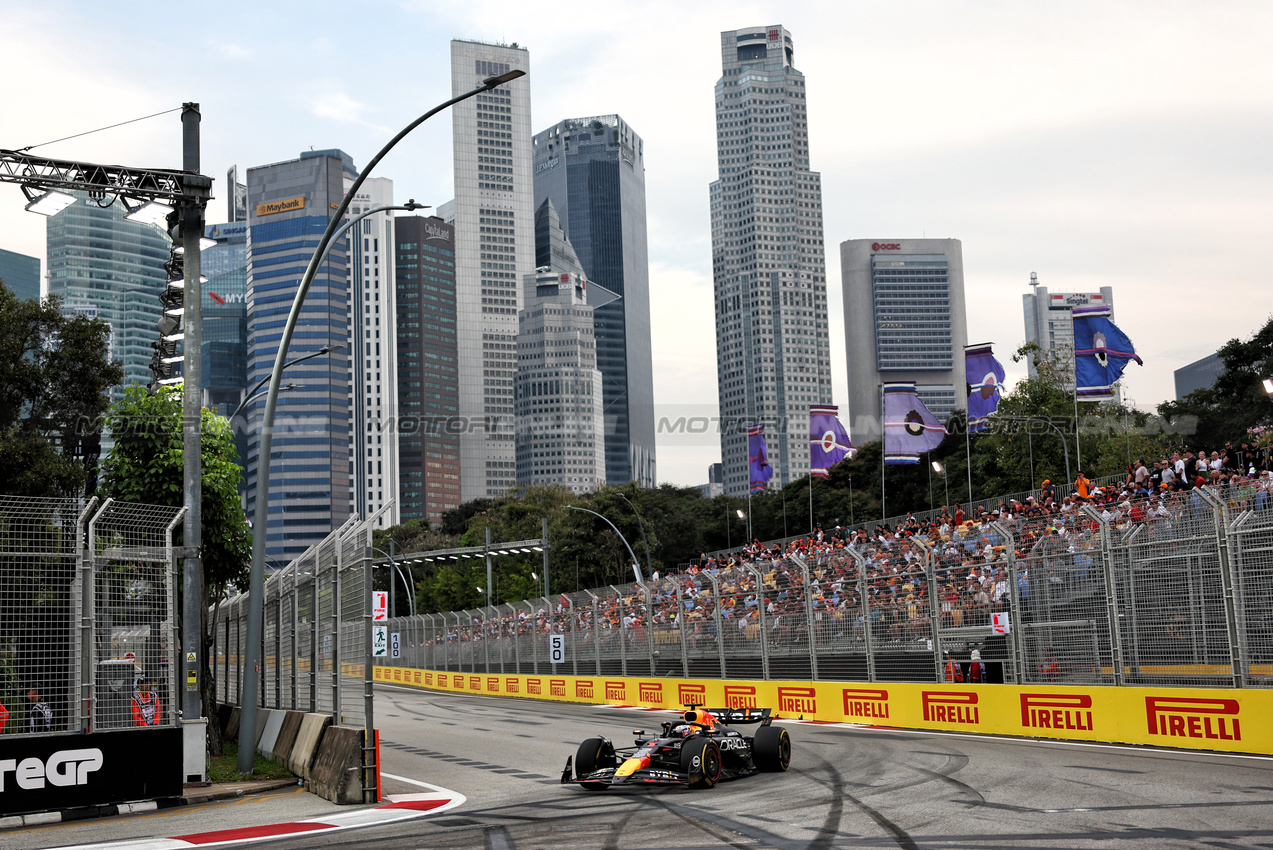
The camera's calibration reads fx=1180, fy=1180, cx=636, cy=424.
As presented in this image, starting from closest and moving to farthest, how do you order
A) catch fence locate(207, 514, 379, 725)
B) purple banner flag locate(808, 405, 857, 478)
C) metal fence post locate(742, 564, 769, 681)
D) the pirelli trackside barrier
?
1. catch fence locate(207, 514, 379, 725)
2. the pirelli trackside barrier
3. metal fence post locate(742, 564, 769, 681)
4. purple banner flag locate(808, 405, 857, 478)

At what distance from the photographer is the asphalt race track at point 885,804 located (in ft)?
28.1

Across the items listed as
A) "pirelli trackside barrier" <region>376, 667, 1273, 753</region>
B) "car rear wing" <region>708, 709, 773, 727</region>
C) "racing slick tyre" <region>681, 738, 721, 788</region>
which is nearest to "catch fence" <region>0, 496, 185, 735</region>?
"racing slick tyre" <region>681, 738, 721, 788</region>

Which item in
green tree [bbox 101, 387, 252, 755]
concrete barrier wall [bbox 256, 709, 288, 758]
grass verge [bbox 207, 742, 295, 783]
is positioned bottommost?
grass verge [bbox 207, 742, 295, 783]

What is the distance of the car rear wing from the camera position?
45.4ft

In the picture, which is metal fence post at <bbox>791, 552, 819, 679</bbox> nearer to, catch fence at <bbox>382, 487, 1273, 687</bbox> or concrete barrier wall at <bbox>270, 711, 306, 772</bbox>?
catch fence at <bbox>382, 487, 1273, 687</bbox>

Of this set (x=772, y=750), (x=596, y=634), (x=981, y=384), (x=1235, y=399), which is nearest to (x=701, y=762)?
(x=772, y=750)

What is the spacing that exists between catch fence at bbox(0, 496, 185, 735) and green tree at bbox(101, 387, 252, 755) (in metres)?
5.35

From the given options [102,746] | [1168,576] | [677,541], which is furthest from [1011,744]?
[677,541]

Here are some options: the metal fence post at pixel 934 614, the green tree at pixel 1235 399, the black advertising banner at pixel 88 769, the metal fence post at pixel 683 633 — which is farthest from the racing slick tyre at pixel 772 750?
the green tree at pixel 1235 399

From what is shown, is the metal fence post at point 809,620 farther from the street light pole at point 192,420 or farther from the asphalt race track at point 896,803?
the street light pole at point 192,420

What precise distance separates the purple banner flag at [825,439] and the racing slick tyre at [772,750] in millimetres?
37628

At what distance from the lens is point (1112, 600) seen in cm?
1477

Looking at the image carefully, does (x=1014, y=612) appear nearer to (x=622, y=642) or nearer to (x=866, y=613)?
(x=866, y=613)

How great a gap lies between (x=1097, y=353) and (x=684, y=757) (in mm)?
28412
